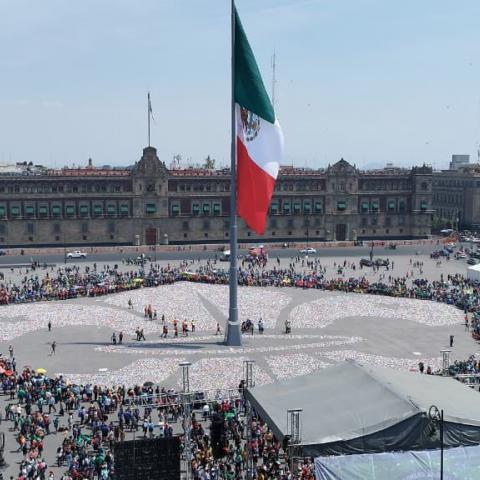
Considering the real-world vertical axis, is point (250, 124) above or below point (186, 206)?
above

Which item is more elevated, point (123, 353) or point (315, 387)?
point (315, 387)

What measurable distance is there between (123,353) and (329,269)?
43.1m

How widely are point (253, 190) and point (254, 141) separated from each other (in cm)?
288

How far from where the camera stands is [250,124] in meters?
43.1

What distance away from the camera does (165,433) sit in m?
31.4

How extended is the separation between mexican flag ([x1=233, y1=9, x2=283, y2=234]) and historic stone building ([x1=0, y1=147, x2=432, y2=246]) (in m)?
63.9

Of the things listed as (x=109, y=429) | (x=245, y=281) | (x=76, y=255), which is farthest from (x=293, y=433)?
(x=76, y=255)

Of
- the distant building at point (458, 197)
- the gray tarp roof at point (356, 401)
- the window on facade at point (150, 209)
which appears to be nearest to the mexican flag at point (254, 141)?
the gray tarp roof at point (356, 401)

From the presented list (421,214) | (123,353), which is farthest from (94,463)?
(421,214)

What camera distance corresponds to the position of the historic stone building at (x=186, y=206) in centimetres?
10500

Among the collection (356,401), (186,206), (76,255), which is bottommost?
(76,255)

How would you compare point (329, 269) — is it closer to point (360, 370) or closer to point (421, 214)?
point (421, 214)

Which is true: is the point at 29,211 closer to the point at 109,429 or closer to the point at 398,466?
the point at 109,429

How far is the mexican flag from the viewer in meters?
42.3
